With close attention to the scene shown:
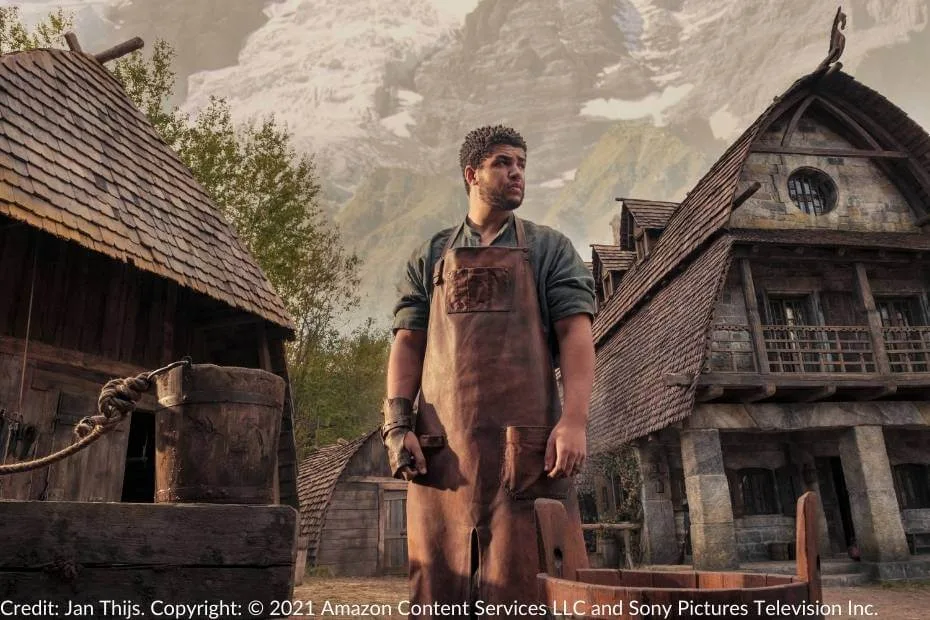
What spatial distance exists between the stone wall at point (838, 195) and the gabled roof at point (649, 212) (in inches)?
117

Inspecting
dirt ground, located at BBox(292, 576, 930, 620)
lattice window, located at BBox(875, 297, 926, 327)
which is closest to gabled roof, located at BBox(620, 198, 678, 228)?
lattice window, located at BBox(875, 297, 926, 327)

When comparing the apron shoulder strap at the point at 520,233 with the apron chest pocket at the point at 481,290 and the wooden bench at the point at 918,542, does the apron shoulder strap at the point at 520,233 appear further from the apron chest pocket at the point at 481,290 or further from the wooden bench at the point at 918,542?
the wooden bench at the point at 918,542

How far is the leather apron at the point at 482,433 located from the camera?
232 centimetres

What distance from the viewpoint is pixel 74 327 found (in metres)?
5.30

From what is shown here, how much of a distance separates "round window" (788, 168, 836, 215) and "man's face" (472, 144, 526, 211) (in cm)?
1070

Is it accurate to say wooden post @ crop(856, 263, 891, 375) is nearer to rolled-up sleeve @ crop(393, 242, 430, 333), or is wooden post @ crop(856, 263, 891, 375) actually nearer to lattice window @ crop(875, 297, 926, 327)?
lattice window @ crop(875, 297, 926, 327)

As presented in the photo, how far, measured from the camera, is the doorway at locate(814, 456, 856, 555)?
11.6 m

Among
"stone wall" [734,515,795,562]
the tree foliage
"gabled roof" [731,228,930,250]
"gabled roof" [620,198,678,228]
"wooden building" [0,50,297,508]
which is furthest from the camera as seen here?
"gabled roof" [620,198,678,228]

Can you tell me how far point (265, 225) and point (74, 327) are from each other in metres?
10.2

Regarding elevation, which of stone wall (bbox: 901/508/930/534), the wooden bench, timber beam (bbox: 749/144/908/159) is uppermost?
timber beam (bbox: 749/144/908/159)

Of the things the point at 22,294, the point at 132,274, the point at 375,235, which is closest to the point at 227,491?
the point at 22,294

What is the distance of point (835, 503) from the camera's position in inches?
463

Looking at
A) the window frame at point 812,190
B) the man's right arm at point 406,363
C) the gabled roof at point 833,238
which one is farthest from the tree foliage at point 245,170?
the window frame at point 812,190

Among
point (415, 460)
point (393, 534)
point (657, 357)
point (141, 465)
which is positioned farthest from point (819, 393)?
point (141, 465)
